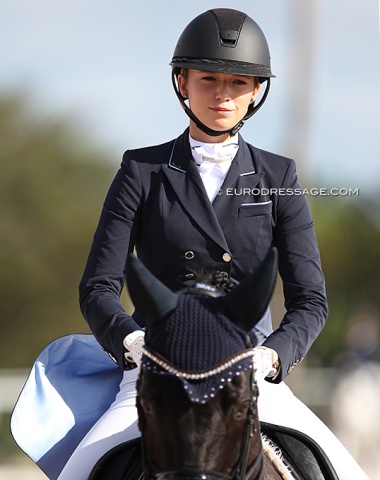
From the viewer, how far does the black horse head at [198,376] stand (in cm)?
328

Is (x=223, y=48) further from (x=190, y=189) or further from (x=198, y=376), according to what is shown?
(x=198, y=376)

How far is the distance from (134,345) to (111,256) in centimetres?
68

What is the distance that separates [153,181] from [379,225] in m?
28.1

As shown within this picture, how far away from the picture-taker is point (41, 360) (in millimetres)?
4941

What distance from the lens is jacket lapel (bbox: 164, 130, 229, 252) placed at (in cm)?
453

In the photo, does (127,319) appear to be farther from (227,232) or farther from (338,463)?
(338,463)

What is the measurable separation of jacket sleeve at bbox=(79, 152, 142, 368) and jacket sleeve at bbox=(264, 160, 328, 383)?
0.63 meters

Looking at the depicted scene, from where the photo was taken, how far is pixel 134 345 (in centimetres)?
396

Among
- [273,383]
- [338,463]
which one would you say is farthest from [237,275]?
[338,463]

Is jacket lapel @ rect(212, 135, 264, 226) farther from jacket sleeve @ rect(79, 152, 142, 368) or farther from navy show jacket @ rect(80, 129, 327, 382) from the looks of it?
jacket sleeve @ rect(79, 152, 142, 368)

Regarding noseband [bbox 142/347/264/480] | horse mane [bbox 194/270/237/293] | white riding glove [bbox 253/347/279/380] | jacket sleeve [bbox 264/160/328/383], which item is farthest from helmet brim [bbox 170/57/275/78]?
noseband [bbox 142/347/264/480]

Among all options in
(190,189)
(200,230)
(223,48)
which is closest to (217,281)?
(200,230)

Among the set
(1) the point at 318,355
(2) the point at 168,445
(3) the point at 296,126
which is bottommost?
(1) the point at 318,355

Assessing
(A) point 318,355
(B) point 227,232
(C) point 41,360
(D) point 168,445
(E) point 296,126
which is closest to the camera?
(D) point 168,445
